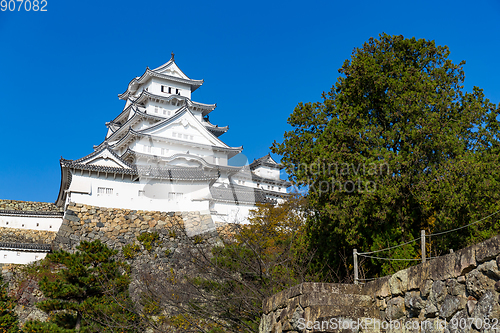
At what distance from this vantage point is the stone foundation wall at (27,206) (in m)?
23.4

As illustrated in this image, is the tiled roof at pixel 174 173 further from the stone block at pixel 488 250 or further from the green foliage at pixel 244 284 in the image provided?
the stone block at pixel 488 250

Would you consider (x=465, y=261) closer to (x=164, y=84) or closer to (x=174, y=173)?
(x=174, y=173)

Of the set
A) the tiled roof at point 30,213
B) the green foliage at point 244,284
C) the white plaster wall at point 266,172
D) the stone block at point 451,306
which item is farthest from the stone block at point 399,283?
the white plaster wall at point 266,172

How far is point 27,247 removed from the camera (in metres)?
19.3

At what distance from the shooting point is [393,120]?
11.5 metres

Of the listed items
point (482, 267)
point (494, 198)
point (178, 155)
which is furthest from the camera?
point (178, 155)

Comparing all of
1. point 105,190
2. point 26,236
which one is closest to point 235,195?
point 105,190

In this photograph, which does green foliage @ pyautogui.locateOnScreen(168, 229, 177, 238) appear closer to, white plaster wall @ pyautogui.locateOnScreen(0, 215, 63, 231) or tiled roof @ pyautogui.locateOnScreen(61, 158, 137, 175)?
tiled roof @ pyautogui.locateOnScreen(61, 158, 137, 175)

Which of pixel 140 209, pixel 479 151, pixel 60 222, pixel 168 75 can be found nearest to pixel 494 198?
pixel 479 151

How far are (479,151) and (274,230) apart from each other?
923 centimetres

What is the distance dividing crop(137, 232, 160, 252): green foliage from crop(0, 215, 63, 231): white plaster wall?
473 centimetres

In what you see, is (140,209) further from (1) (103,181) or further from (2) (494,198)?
(2) (494,198)

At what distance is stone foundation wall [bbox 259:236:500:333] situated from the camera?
399 centimetres

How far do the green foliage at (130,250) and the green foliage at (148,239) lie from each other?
427 mm
